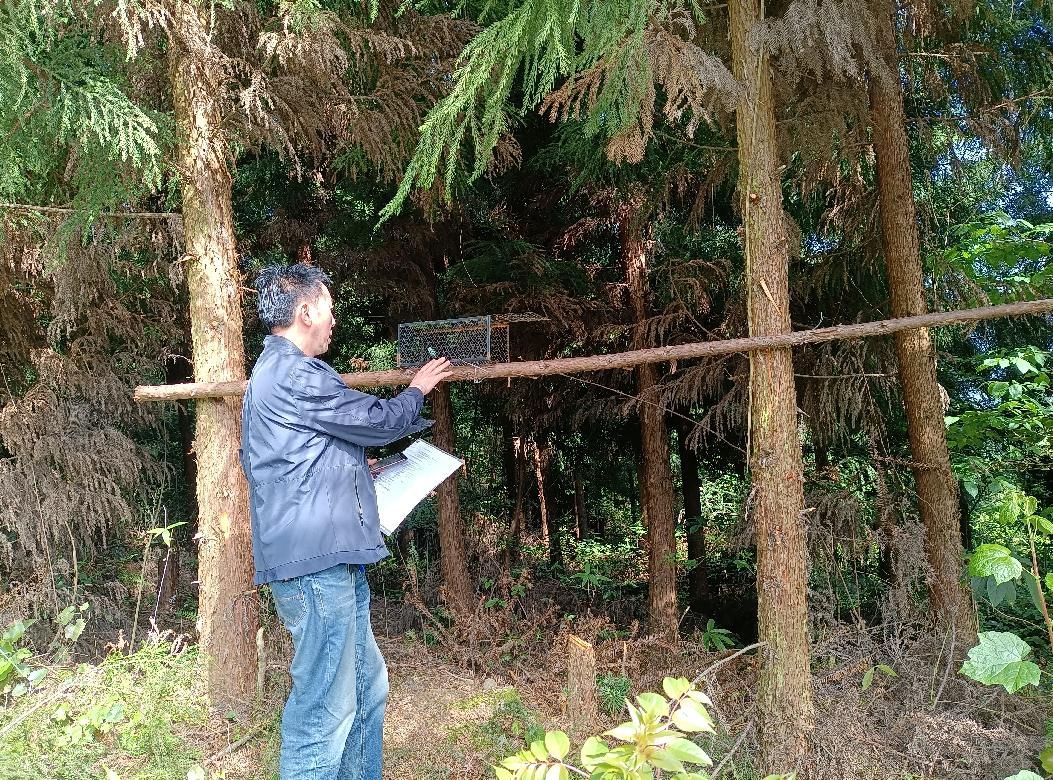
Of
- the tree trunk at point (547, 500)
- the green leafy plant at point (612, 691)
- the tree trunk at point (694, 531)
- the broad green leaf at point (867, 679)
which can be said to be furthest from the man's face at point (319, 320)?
the tree trunk at point (547, 500)

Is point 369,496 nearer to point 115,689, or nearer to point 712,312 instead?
point 115,689

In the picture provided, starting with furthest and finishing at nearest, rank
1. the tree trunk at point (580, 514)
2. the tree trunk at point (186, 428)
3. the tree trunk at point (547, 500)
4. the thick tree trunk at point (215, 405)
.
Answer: the tree trunk at point (580, 514) → the tree trunk at point (547, 500) → the tree trunk at point (186, 428) → the thick tree trunk at point (215, 405)

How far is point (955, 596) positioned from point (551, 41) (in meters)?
4.20

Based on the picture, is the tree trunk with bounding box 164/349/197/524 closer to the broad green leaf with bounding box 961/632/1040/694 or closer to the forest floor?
the forest floor

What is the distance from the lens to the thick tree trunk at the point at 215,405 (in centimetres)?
479

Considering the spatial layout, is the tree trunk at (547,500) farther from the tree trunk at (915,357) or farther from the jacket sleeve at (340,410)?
the jacket sleeve at (340,410)

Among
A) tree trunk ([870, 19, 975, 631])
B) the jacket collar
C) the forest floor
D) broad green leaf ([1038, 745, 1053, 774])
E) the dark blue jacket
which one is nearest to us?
the dark blue jacket

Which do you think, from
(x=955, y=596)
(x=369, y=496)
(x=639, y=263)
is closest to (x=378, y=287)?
(x=639, y=263)

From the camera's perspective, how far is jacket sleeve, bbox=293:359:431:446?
3.00m

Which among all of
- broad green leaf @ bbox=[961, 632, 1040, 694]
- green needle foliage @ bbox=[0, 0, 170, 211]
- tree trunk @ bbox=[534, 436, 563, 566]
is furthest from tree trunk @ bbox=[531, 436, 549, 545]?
broad green leaf @ bbox=[961, 632, 1040, 694]

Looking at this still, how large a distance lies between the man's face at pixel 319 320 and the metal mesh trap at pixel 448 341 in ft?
3.81

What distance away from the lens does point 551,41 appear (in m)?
3.54

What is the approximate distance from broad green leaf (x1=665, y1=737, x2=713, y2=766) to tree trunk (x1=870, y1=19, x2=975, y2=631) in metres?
4.39

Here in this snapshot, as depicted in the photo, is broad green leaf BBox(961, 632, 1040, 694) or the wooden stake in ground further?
the wooden stake in ground
